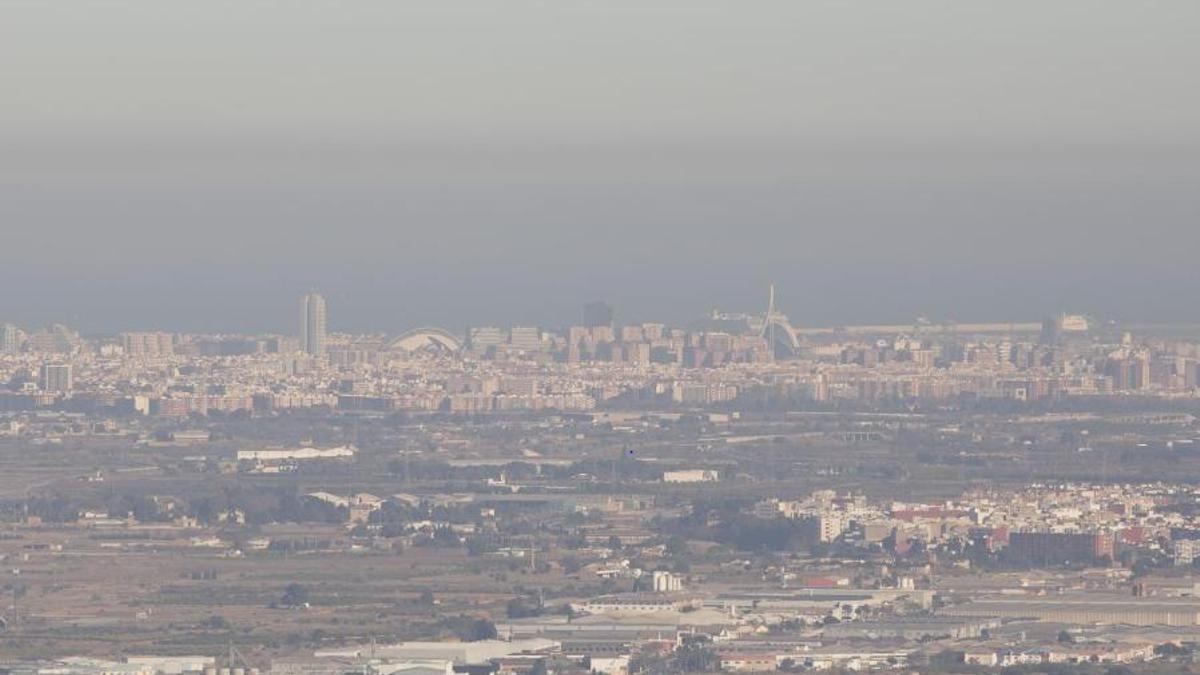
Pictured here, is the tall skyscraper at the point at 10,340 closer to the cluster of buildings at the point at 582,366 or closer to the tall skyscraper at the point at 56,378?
the cluster of buildings at the point at 582,366

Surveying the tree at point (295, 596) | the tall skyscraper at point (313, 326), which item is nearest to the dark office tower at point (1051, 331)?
the tall skyscraper at point (313, 326)

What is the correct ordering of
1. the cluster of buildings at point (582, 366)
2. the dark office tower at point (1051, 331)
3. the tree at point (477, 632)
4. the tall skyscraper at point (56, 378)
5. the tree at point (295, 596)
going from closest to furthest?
the tree at point (477, 632), the tree at point (295, 596), the cluster of buildings at point (582, 366), the tall skyscraper at point (56, 378), the dark office tower at point (1051, 331)

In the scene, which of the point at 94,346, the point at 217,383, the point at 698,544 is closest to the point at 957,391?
the point at 217,383

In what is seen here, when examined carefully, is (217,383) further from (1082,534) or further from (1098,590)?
(1098,590)

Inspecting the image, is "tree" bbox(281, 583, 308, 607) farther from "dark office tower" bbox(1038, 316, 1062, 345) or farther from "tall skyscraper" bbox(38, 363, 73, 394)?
"dark office tower" bbox(1038, 316, 1062, 345)

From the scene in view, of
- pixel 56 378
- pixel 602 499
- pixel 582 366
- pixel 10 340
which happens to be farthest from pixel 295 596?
pixel 10 340

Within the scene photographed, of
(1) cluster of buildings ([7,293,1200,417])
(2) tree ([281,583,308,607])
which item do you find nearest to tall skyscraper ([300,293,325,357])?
Result: (1) cluster of buildings ([7,293,1200,417])
